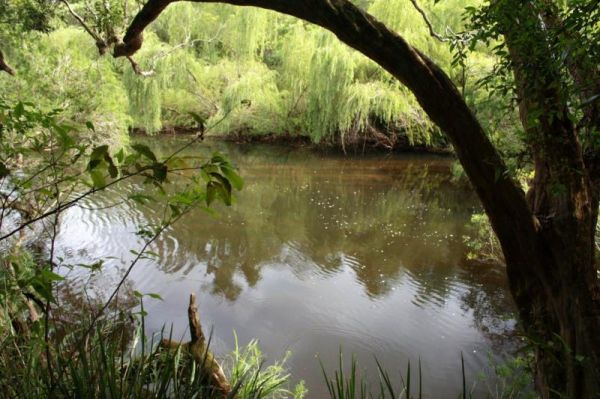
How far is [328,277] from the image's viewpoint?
21.4ft

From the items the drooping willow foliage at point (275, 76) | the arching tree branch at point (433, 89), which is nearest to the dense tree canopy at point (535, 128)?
the arching tree branch at point (433, 89)

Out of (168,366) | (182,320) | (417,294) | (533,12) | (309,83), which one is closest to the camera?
(168,366)

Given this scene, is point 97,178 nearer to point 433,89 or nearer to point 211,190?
point 211,190

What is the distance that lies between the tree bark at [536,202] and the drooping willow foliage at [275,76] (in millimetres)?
8982

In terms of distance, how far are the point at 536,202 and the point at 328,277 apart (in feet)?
14.9

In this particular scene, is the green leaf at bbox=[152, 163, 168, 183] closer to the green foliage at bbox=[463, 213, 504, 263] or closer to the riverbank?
the green foliage at bbox=[463, 213, 504, 263]

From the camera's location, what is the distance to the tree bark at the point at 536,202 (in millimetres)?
1773

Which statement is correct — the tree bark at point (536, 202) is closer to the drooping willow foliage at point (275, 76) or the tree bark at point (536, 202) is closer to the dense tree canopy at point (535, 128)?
the dense tree canopy at point (535, 128)

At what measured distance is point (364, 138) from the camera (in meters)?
14.9

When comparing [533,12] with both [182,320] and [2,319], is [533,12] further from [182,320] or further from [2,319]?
[182,320]

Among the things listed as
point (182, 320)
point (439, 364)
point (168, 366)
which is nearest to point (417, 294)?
point (439, 364)

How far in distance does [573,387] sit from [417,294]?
13.6 feet

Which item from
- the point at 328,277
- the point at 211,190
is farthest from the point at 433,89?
the point at 328,277

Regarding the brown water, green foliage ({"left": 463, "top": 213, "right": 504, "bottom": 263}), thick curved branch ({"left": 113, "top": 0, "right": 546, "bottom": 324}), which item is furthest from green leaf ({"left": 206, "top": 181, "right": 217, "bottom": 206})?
green foliage ({"left": 463, "top": 213, "right": 504, "bottom": 263})
